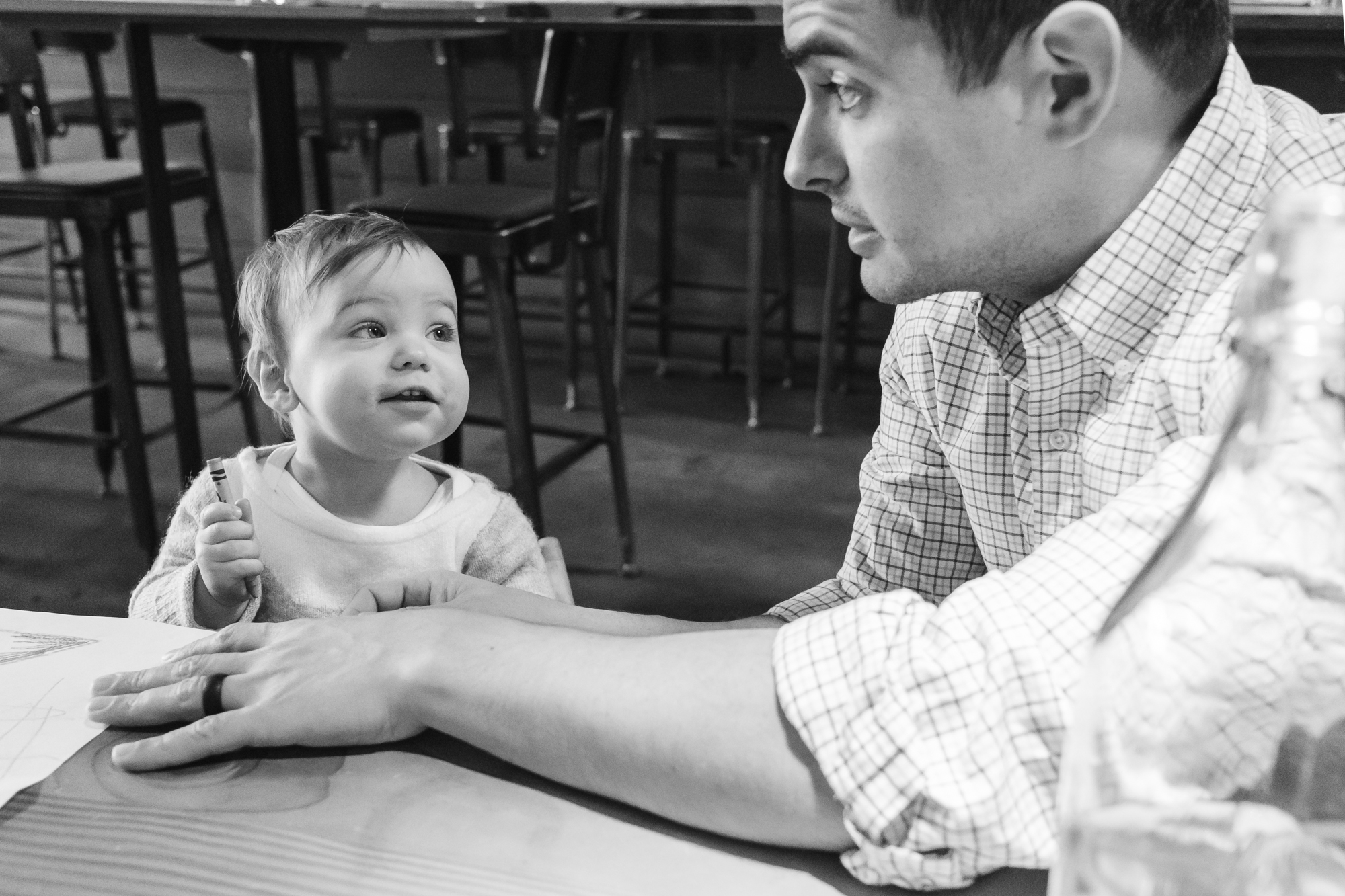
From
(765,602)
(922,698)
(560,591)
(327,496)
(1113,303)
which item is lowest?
(765,602)

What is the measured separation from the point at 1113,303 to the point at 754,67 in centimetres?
356

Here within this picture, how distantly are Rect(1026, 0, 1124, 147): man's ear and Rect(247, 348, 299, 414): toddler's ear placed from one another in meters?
0.70

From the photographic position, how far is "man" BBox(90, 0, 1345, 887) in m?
0.55

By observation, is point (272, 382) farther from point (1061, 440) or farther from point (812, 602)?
point (1061, 440)

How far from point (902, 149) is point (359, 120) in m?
3.62

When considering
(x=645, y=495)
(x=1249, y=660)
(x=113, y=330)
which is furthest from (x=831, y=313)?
(x=1249, y=660)

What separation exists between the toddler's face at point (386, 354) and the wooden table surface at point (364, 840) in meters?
0.43

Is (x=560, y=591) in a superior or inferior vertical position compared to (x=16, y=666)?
inferior

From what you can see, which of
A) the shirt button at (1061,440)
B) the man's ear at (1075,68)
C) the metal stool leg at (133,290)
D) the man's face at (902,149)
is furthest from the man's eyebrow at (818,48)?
the metal stool leg at (133,290)

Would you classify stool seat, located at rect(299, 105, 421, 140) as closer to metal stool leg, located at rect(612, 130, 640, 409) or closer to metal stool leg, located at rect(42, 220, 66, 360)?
metal stool leg, located at rect(612, 130, 640, 409)

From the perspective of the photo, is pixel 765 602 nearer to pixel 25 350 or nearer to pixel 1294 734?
pixel 1294 734

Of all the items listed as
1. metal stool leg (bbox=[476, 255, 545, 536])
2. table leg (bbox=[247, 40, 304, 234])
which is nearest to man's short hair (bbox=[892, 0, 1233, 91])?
metal stool leg (bbox=[476, 255, 545, 536])

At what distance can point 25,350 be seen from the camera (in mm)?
4508

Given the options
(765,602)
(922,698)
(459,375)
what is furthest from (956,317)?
(765,602)
